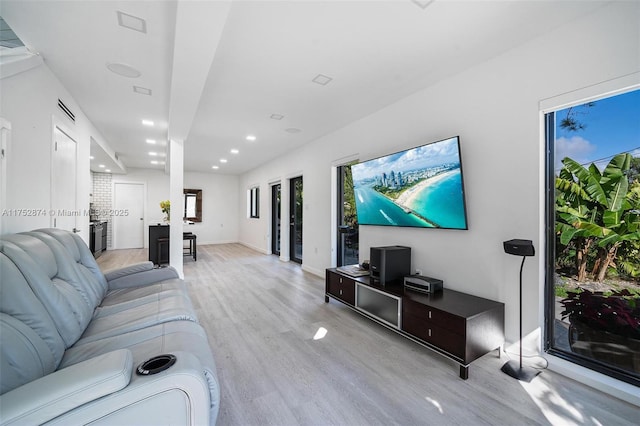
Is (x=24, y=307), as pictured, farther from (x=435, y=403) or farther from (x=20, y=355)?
(x=435, y=403)

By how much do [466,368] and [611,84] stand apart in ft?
7.13

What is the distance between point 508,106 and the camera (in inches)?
93.1

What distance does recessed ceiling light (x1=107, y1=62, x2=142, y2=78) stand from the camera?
2.65 meters

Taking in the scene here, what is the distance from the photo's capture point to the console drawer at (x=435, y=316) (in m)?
2.06

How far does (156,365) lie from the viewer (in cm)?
114

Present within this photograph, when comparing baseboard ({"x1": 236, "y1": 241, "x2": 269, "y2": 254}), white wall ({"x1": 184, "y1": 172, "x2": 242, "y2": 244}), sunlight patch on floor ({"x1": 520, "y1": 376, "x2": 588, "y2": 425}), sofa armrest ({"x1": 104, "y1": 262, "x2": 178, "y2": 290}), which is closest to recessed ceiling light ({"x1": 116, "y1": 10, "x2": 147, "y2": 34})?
sofa armrest ({"x1": 104, "y1": 262, "x2": 178, "y2": 290})

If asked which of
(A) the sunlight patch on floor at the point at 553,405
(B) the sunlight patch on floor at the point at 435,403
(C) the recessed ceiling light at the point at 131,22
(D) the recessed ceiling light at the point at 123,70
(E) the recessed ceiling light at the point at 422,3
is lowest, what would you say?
(B) the sunlight patch on floor at the point at 435,403

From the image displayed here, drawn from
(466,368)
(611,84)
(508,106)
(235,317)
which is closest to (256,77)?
(508,106)

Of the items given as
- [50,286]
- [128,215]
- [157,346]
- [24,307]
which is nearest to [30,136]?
[50,286]

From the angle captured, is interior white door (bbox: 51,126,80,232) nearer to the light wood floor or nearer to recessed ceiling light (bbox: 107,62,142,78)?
recessed ceiling light (bbox: 107,62,142,78)

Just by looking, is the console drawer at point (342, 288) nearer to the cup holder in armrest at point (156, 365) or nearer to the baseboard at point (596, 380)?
the baseboard at point (596, 380)

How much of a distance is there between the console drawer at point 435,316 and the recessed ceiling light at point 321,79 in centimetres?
232

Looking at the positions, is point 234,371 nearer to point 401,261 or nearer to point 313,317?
point 313,317

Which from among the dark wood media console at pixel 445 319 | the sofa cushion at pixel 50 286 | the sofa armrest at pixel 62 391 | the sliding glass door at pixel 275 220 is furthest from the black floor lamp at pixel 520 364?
the sliding glass door at pixel 275 220
